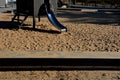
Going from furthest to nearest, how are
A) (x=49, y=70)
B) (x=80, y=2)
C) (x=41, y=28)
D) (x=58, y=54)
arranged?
(x=80, y=2) → (x=41, y=28) → (x=58, y=54) → (x=49, y=70)

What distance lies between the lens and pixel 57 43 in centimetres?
1359

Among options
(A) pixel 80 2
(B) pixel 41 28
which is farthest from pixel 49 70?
(A) pixel 80 2

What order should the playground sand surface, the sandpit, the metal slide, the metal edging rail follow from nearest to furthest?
the playground sand surface < the metal edging rail < the sandpit < the metal slide

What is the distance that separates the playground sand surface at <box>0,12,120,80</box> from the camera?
30.4 ft

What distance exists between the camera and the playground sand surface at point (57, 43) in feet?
30.4

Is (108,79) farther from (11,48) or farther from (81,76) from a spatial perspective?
(11,48)

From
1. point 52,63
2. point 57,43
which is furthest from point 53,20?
point 52,63

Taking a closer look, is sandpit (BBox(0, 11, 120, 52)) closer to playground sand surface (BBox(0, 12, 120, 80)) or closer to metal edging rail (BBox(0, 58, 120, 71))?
playground sand surface (BBox(0, 12, 120, 80))

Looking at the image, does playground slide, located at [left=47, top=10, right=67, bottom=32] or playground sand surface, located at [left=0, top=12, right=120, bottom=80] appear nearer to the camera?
playground sand surface, located at [left=0, top=12, right=120, bottom=80]

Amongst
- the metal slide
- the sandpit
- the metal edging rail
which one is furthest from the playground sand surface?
the metal slide

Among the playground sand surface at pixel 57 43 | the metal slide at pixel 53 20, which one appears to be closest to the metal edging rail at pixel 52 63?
the playground sand surface at pixel 57 43

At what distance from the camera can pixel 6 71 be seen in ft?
31.2

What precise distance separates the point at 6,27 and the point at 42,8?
1.91m

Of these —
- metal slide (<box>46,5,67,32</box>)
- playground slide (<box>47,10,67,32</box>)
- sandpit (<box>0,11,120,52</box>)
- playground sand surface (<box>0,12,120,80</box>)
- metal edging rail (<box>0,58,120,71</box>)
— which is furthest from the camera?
metal slide (<box>46,5,67,32</box>)
